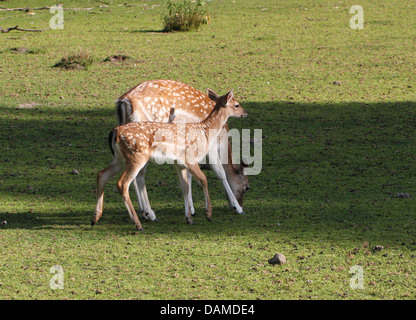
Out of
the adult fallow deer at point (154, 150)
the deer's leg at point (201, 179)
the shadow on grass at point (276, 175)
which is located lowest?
the shadow on grass at point (276, 175)

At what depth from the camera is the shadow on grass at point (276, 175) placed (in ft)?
23.9

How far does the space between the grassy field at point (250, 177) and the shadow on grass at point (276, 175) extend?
0.03 m

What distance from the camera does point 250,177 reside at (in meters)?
9.16

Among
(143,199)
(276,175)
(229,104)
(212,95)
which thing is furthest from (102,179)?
(276,175)

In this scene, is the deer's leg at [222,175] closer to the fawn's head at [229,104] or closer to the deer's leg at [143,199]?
the fawn's head at [229,104]

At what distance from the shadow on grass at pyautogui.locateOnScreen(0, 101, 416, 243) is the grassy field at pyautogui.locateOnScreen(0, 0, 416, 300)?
0.11ft

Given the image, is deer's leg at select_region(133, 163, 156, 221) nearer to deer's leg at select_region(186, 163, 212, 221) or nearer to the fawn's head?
deer's leg at select_region(186, 163, 212, 221)

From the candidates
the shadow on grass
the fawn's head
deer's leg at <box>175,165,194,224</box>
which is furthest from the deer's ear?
deer's leg at <box>175,165,194,224</box>

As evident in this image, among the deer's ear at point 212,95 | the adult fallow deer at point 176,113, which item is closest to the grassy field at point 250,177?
the adult fallow deer at point 176,113

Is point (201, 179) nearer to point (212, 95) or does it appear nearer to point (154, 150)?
point (154, 150)

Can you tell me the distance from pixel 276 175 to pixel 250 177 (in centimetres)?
35

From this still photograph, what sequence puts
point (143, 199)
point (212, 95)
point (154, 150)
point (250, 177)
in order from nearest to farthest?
point (154, 150) → point (143, 199) → point (212, 95) → point (250, 177)

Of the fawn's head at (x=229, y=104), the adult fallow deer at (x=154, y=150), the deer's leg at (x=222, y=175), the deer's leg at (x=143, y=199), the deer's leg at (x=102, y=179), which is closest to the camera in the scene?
the adult fallow deer at (x=154, y=150)

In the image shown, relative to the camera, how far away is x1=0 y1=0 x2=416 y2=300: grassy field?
5852mm
